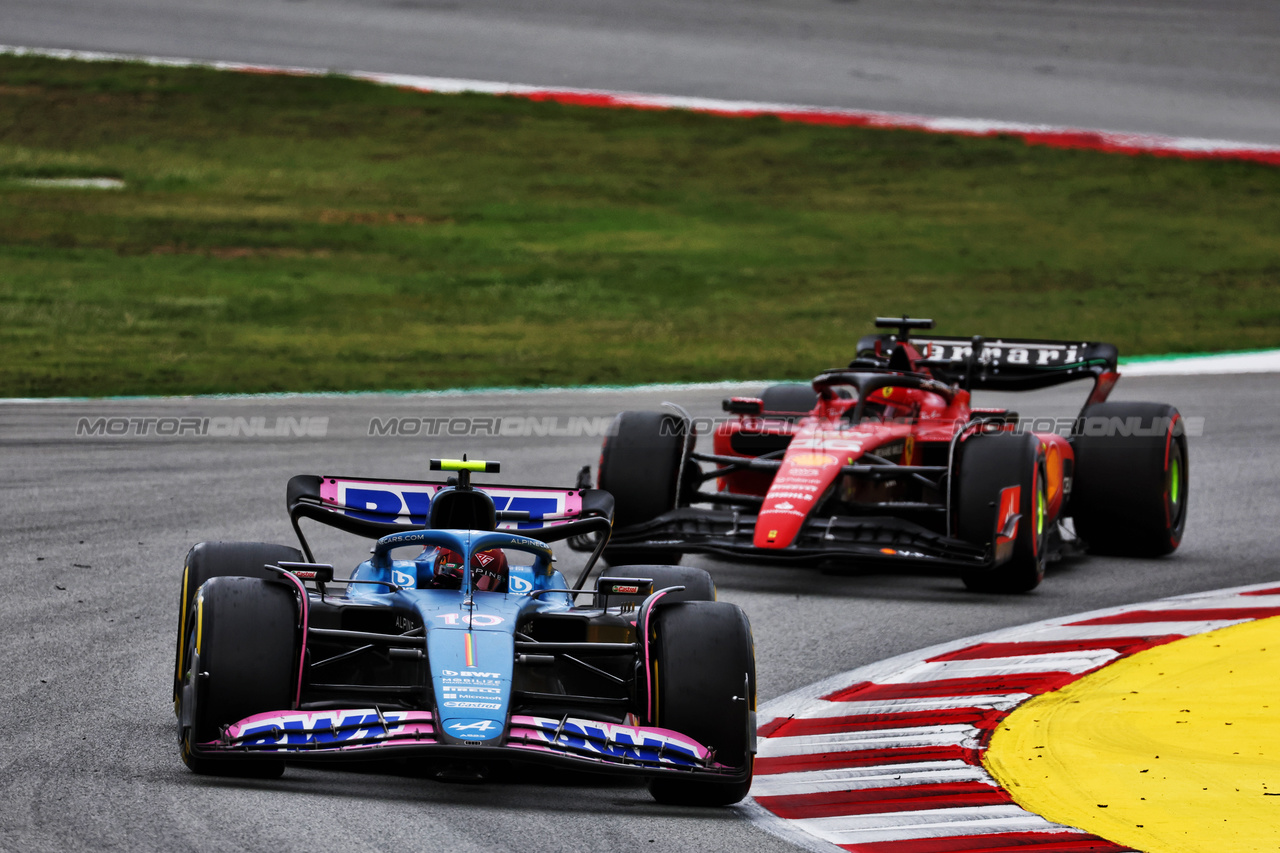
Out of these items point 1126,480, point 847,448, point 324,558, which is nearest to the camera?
point 847,448

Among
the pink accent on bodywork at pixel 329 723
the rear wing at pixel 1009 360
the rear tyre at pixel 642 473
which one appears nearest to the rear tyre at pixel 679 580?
the pink accent on bodywork at pixel 329 723

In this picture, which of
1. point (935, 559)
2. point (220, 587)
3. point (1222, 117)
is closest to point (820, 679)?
point (935, 559)

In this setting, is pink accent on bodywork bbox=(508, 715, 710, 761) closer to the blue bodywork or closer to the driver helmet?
the blue bodywork

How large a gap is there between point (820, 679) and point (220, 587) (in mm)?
3237

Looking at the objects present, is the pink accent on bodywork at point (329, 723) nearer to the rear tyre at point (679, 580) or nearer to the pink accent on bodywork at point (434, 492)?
the rear tyre at point (679, 580)

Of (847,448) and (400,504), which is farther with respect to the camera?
(847,448)

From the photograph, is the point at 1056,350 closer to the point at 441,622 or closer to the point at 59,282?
the point at 441,622

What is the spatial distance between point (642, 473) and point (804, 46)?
25982 millimetres

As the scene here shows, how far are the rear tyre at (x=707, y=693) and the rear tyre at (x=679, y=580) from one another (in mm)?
874

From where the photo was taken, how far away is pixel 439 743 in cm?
592
